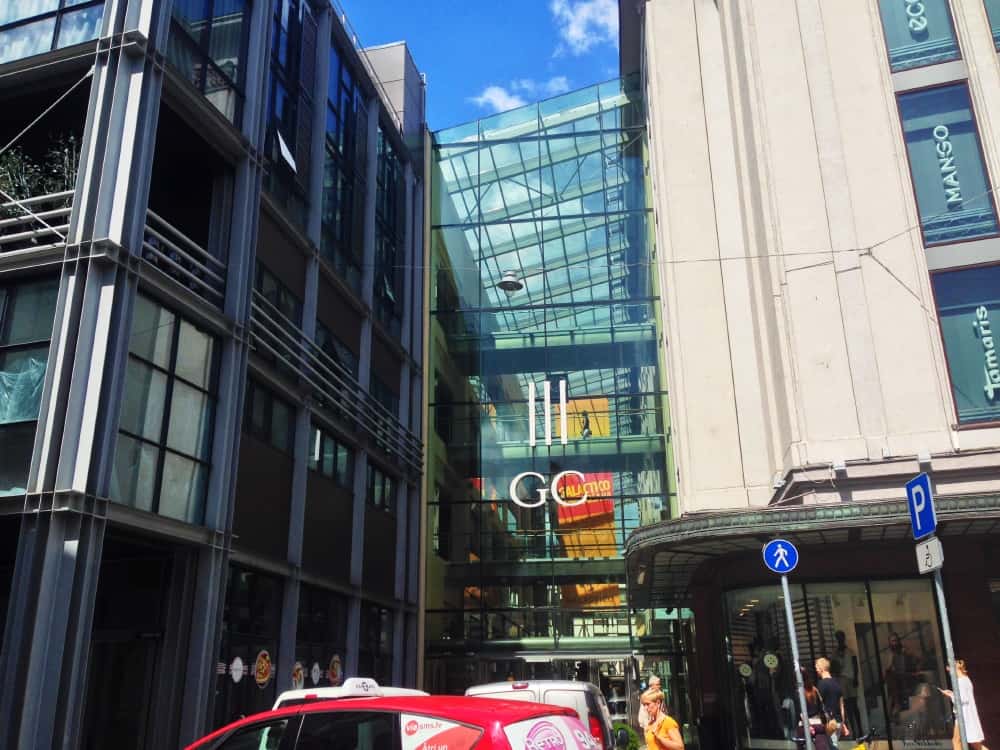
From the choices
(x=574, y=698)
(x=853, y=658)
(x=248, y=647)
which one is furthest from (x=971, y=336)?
(x=248, y=647)

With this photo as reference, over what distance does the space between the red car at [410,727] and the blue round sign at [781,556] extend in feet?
19.7

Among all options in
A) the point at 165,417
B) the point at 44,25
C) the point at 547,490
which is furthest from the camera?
the point at 547,490

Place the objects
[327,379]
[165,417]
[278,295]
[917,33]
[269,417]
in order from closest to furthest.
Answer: [165,417] < [269,417] < [917,33] < [278,295] < [327,379]

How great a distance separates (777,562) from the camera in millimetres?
11430

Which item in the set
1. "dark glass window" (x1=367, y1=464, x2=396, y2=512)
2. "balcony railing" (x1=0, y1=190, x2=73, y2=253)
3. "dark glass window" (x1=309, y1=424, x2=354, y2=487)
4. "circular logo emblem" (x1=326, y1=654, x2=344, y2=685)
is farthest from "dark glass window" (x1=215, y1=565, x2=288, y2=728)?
"balcony railing" (x1=0, y1=190, x2=73, y2=253)

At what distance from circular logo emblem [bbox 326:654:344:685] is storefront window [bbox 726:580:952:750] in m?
9.03

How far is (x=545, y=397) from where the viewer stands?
2847 cm

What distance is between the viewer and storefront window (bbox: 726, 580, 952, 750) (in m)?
15.1

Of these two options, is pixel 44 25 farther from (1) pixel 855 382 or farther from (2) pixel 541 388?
(2) pixel 541 388

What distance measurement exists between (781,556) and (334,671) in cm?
1248

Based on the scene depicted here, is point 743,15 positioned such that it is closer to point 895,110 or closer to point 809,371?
point 895,110

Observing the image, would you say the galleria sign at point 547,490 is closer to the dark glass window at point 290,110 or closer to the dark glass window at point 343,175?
the dark glass window at point 343,175

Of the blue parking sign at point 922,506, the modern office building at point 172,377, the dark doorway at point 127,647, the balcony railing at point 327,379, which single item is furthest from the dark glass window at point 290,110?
the blue parking sign at point 922,506

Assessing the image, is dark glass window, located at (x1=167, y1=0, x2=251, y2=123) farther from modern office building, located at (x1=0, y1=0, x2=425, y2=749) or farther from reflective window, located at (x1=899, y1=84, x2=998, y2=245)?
reflective window, located at (x1=899, y1=84, x2=998, y2=245)
